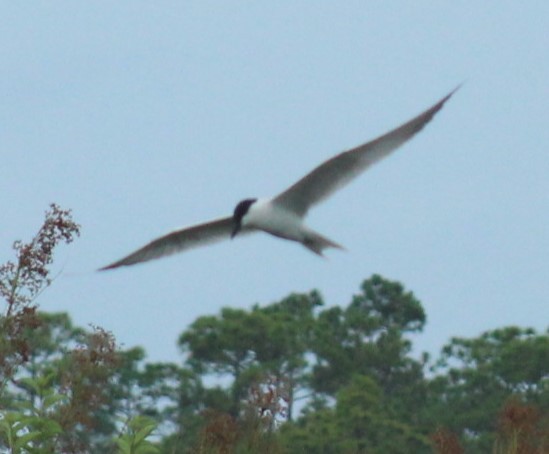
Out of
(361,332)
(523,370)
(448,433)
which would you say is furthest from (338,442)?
(448,433)

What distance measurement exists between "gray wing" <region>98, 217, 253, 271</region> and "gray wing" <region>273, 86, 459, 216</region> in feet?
2.40

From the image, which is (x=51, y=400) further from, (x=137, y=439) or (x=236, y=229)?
Answer: (x=236, y=229)

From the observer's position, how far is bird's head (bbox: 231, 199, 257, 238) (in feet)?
47.8

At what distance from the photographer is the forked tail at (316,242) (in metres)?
13.8

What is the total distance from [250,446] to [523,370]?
1451 inches

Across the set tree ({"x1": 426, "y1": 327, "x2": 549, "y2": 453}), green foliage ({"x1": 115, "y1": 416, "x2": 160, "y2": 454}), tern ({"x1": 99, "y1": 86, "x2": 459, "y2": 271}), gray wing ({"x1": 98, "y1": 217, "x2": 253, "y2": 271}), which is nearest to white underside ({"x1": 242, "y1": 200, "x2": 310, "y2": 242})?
tern ({"x1": 99, "y1": 86, "x2": 459, "y2": 271})

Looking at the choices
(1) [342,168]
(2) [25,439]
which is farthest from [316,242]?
(2) [25,439]

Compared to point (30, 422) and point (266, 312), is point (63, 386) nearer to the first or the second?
point (30, 422)

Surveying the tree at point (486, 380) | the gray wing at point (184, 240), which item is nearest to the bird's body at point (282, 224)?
the gray wing at point (184, 240)

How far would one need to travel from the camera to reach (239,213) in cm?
1459

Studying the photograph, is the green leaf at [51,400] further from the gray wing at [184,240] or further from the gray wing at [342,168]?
the gray wing at [184,240]

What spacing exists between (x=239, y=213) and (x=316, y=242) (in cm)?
92

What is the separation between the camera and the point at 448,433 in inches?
219

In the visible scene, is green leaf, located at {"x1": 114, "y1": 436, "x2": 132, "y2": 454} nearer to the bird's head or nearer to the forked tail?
the forked tail
